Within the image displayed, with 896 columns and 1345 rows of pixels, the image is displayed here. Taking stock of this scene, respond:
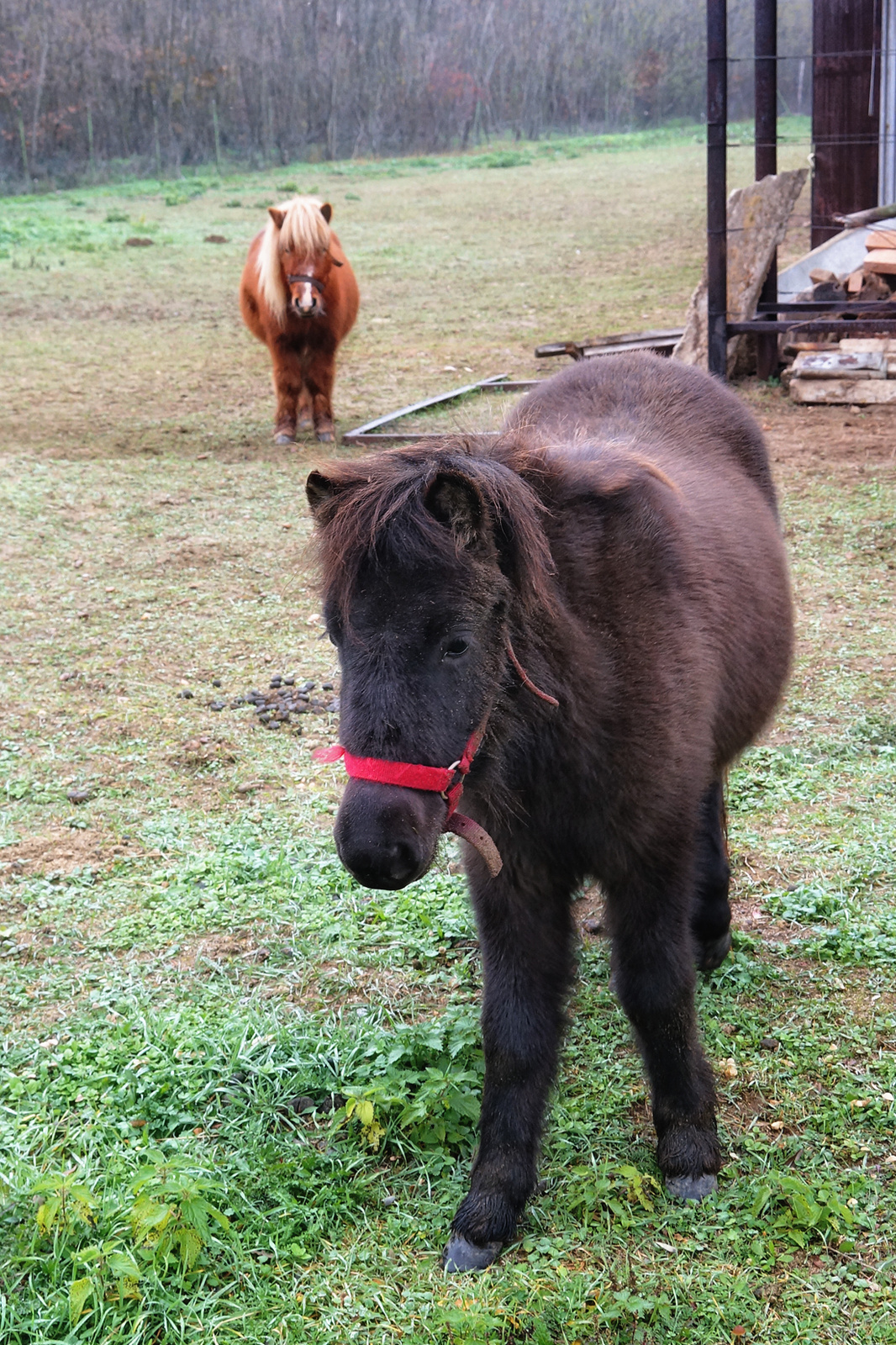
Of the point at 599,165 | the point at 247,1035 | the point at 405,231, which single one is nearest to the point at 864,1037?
the point at 247,1035

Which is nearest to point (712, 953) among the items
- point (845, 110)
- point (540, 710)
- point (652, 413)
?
point (540, 710)

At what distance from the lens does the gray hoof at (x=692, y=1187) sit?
2482 millimetres

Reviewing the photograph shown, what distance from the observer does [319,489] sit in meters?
2.10

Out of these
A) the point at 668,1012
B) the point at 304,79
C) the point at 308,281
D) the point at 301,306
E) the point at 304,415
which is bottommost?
the point at 668,1012

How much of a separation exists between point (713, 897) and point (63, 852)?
213 centimetres

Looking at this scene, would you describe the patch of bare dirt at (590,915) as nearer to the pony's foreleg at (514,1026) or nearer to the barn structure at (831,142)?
the pony's foreleg at (514,1026)

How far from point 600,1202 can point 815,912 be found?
126cm

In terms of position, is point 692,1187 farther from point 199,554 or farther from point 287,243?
point 287,243

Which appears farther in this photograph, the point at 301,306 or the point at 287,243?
the point at 287,243

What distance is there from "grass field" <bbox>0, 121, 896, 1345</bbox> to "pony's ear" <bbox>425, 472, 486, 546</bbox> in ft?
1.24

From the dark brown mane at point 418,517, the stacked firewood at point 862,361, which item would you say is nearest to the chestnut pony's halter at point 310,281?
the stacked firewood at point 862,361

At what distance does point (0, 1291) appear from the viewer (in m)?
2.16

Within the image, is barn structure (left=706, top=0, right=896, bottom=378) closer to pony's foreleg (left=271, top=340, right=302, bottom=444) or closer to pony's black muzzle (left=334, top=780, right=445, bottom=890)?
pony's foreleg (left=271, top=340, right=302, bottom=444)

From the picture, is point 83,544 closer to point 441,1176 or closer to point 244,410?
point 244,410
